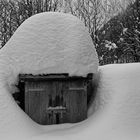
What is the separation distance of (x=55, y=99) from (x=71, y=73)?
2.59 ft

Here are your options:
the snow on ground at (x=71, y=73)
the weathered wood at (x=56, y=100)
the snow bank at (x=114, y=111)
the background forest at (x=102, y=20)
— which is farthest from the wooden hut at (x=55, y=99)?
the background forest at (x=102, y=20)

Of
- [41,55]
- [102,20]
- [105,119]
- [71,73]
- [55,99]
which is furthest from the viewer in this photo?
[102,20]

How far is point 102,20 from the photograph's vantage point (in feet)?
72.6

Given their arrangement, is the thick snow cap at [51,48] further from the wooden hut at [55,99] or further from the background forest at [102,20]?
the background forest at [102,20]

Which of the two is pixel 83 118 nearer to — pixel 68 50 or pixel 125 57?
pixel 68 50

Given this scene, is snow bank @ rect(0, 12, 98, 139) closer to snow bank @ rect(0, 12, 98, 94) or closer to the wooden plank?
snow bank @ rect(0, 12, 98, 94)

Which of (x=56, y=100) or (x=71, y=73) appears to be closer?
(x=71, y=73)

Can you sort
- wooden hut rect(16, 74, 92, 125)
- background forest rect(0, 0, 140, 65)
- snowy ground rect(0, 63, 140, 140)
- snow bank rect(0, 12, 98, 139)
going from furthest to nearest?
background forest rect(0, 0, 140, 65)
wooden hut rect(16, 74, 92, 125)
snow bank rect(0, 12, 98, 139)
snowy ground rect(0, 63, 140, 140)

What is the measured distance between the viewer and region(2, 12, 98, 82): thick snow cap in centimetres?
537

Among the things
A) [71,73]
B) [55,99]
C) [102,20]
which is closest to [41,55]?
[71,73]

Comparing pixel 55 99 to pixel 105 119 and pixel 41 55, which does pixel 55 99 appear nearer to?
pixel 41 55

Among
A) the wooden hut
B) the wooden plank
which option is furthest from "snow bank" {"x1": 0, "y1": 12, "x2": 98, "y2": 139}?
the wooden plank

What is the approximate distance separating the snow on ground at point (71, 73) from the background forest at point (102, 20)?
40.3 ft

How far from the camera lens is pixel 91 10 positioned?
22203mm
